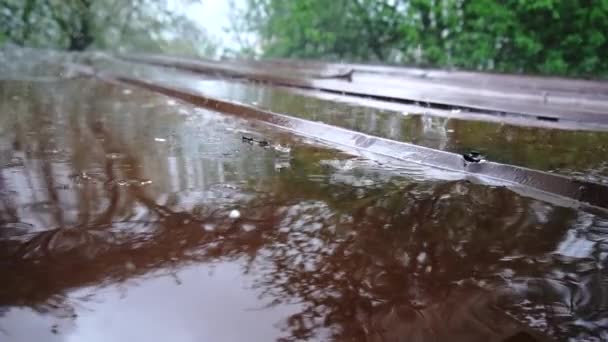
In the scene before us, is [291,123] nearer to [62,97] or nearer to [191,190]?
[191,190]

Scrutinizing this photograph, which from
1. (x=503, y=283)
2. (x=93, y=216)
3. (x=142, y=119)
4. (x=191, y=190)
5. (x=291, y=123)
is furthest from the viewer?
(x=142, y=119)

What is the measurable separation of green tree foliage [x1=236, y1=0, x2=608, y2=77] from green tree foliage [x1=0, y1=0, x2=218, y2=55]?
3.42 metres

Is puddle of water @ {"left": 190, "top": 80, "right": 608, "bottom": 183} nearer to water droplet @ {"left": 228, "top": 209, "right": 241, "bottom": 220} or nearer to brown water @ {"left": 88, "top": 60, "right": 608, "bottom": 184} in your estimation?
brown water @ {"left": 88, "top": 60, "right": 608, "bottom": 184}

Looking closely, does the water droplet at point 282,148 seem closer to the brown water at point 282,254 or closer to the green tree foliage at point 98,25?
the brown water at point 282,254

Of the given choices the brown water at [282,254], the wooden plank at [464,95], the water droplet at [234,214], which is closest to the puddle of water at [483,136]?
the wooden plank at [464,95]

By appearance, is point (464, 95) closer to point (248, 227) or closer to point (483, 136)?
point (483, 136)

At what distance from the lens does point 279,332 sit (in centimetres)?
83

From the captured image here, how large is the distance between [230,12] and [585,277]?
11.7m

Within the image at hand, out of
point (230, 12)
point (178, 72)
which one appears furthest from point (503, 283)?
point (230, 12)

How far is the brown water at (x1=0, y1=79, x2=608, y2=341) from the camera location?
846 millimetres

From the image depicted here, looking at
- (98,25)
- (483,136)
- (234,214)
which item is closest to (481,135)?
(483,136)

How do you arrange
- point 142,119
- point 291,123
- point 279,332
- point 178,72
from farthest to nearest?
point 178,72
point 142,119
point 291,123
point 279,332

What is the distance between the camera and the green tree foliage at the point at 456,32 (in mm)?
5418

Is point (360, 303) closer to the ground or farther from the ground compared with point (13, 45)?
closer to the ground
